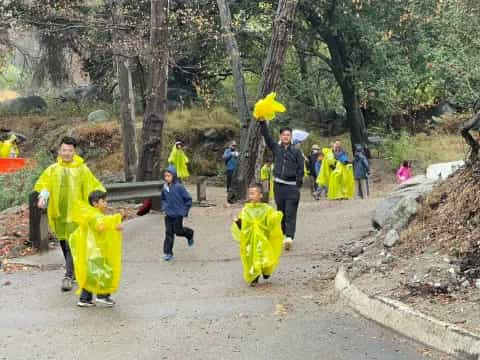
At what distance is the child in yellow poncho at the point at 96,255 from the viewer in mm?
7418

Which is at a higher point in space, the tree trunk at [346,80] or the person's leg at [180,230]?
the tree trunk at [346,80]

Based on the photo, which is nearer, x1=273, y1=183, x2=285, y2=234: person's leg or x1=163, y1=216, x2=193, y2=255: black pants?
x1=273, y1=183, x2=285, y2=234: person's leg

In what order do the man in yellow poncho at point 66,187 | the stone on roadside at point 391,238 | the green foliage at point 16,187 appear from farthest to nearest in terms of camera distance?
the green foliage at point 16,187 < the man in yellow poncho at point 66,187 < the stone on roadside at point 391,238

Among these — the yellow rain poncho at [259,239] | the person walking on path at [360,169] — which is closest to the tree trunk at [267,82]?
the person walking on path at [360,169]

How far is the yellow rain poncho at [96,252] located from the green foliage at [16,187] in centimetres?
1027

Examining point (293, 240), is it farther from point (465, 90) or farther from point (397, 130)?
point (397, 130)

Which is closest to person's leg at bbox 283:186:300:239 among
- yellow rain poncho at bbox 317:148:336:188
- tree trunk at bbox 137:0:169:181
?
tree trunk at bbox 137:0:169:181

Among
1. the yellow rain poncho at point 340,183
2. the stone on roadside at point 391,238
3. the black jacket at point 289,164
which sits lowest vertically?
the yellow rain poncho at point 340,183

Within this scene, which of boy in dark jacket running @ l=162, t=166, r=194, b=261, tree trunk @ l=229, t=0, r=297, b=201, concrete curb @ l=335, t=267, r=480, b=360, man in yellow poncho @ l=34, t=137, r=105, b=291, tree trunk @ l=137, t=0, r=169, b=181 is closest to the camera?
concrete curb @ l=335, t=267, r=480, b=360

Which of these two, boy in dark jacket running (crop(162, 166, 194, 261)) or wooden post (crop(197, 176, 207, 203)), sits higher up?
boy in dark jacket running (crop(162, 166, 194, 261))

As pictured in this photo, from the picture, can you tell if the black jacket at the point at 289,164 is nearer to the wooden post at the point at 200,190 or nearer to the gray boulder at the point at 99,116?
the wooden post at the point at 200,190

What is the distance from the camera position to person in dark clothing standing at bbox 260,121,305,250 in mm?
10180

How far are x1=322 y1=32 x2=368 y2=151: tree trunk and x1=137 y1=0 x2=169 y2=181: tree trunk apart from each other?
12.0m

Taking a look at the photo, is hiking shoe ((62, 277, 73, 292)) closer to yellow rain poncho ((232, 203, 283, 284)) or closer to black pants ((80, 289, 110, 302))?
black pants ((80, 289, 110, 302))
